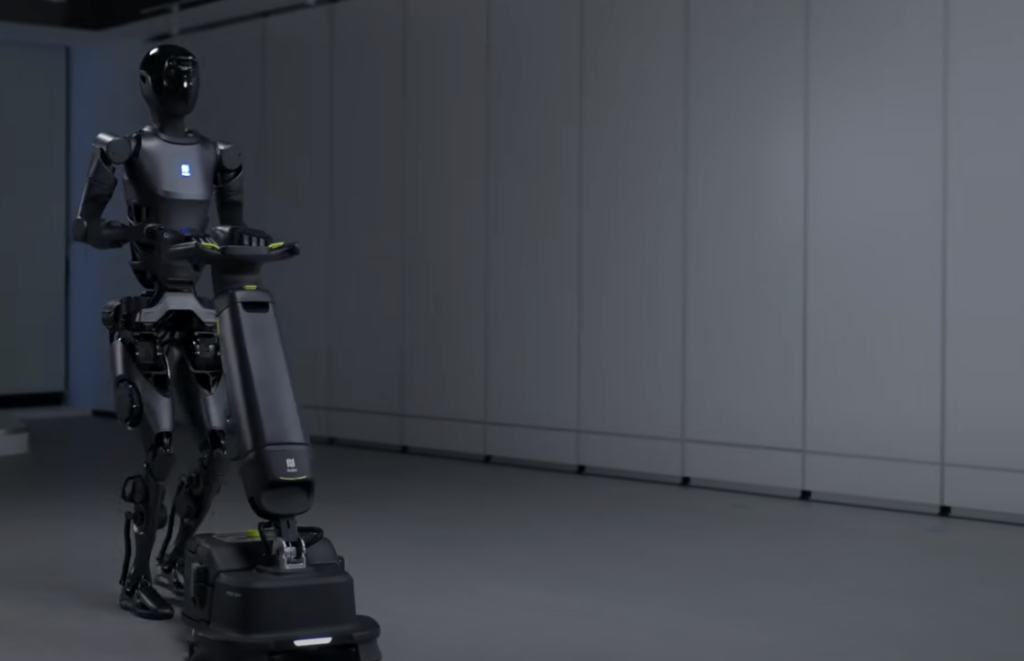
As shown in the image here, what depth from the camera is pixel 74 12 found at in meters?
11.5

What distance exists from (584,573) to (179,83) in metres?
2.39

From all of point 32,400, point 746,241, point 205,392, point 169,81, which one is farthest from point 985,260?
point 32,400

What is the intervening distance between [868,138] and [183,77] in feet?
12.2

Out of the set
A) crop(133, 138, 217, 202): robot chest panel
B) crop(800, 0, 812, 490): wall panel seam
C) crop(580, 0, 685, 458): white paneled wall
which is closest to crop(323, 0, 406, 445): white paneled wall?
crop(580, 0, 685, 458): white paneled wall

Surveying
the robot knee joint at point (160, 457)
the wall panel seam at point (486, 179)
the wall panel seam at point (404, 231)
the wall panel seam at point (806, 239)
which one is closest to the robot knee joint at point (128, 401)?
the robot knee joint at point (160, 457)

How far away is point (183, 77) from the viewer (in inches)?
191

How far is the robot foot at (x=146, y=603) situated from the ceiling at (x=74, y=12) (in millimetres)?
7023

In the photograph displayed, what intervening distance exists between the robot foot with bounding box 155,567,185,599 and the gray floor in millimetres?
182

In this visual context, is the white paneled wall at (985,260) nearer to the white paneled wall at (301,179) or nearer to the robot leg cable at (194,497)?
the robot leg cable at (194,497)

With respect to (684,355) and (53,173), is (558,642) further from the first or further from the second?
(53,173)

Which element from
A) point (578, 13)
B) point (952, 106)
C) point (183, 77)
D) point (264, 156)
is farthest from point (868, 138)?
point (264, 156)

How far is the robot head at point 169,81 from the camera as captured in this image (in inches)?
191

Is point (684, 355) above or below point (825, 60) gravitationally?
below

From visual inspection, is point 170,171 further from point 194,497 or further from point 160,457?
point 194,497
